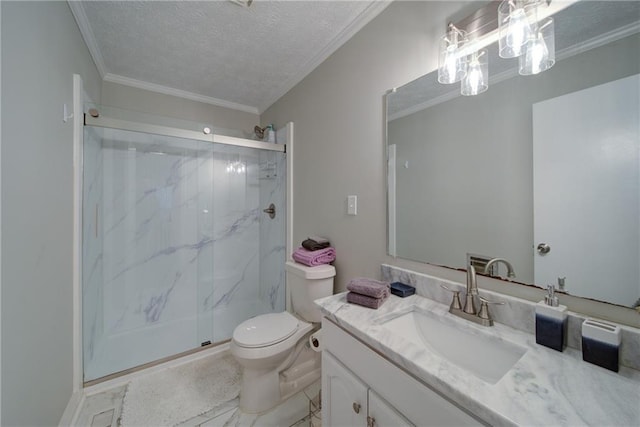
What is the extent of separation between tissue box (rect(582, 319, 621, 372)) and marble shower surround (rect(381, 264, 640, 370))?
5cm

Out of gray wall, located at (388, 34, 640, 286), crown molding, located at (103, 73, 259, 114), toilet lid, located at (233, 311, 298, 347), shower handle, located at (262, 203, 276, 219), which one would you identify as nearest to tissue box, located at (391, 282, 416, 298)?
gray wall, located at (388, 34, 640, 286)

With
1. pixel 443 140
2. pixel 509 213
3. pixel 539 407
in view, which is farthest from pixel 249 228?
pixel 539 407

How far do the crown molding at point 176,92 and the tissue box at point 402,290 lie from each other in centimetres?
242

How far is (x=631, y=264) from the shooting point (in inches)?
26.4

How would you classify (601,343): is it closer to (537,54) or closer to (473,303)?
(473,303)

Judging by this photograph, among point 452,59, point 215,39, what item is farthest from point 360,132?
point 215,39

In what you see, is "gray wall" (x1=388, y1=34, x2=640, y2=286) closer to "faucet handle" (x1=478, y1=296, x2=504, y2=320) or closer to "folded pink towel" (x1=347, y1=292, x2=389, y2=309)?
"faucet handle" (x1=478, y1=296, x2=504, y2=320)

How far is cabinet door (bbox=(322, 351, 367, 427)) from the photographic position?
872 mm

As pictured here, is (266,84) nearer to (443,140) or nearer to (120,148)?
(120,148)

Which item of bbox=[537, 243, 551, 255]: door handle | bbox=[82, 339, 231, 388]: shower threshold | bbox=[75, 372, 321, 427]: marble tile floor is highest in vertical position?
bbox=[537, 243, 551, 255]: door handle

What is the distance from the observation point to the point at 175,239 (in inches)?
94.6

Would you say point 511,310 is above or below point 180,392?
above

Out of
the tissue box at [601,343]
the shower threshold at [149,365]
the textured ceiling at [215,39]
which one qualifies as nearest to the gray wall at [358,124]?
the textured ceiling at [215,39]

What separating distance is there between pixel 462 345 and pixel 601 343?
1.16 feet
